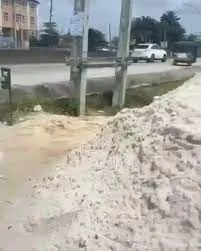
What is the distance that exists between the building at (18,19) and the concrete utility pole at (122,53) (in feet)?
166

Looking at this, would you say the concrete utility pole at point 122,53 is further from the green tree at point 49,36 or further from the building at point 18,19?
the building at point 18,19

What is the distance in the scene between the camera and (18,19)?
248ft

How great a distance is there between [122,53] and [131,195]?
34.8 feet

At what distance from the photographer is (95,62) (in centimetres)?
1375

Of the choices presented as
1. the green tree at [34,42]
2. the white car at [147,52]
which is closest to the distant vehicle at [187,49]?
the white car at [147,52]

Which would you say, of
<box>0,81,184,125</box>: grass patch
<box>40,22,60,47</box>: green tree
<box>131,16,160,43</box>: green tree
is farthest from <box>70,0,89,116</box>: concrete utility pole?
<box>131,16,160,43</box>: green tree

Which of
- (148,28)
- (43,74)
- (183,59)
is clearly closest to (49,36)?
(183,59)

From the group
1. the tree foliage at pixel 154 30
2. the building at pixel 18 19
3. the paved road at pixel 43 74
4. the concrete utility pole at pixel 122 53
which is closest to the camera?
the concrete utility pole at pixel 122 53

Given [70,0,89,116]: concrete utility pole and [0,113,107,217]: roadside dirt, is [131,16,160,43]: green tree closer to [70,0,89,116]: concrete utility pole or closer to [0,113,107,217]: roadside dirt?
[70,0,89,116]: concrete utility pole

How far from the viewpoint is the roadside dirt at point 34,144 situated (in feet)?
24.3

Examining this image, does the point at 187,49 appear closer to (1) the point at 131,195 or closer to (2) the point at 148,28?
(2) the point at 148,28

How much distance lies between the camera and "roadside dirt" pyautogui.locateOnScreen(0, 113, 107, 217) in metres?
7.41

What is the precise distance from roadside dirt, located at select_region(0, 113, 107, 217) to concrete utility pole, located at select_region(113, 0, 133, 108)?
3.12 metres

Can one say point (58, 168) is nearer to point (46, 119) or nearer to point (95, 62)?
point (46, 119)
